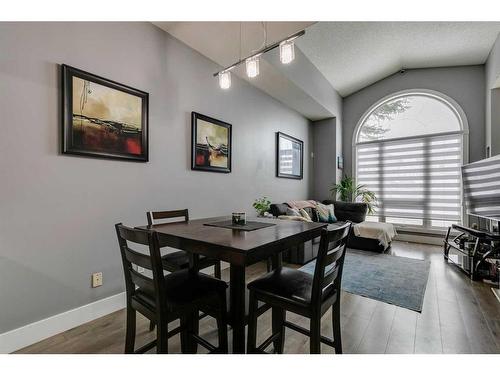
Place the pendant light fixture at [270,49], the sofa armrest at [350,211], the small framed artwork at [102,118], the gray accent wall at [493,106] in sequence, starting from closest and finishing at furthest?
the pendant light fixture at [270,49]
the small framed artwork at [102,118]
the gray accent wall at [493,106]
the sofa armrest at [350,211]

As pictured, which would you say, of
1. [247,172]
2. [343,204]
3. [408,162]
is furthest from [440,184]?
[247,172]

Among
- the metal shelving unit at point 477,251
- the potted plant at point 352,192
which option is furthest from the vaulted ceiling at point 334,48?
the metal shelving unit at point 477,251

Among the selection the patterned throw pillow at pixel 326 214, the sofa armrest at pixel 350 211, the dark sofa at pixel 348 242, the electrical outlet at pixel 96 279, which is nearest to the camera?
the electrical outlet at pixel 96 279

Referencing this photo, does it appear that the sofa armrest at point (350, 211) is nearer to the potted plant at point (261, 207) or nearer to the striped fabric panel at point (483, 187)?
the striped fabric panel at point (483, 187)

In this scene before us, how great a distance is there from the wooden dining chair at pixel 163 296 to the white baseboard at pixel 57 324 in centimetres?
83

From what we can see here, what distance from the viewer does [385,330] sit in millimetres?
1911

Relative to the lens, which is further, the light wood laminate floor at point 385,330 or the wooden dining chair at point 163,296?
the light wood laminate floor at point 385,330

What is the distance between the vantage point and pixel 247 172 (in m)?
3.75

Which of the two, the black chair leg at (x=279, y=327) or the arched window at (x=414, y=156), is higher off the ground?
the arched window at (x=414, y=156)

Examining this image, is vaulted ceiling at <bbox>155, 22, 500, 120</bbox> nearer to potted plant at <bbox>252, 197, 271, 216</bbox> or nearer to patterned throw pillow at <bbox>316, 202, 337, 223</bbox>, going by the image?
potted plant at <bbox>252, 197, 271, 216</bbox>

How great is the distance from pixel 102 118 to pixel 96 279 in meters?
1.38

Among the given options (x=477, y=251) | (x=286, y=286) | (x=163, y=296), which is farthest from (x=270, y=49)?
(x=477, y=251)

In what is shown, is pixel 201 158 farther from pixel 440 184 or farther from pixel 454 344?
pixel 440 184

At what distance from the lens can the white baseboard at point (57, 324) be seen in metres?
1.62
